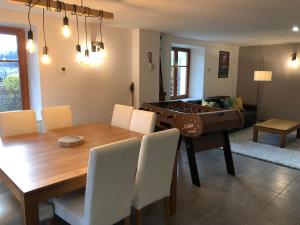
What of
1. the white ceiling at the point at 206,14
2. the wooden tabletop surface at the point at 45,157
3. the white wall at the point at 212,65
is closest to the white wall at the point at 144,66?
the white ceiling at the point at 206,14

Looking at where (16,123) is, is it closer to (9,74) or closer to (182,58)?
(9,74)

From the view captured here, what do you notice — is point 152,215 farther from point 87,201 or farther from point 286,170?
point 286,170

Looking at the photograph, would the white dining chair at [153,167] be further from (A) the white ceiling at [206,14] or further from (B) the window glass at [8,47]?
(B) the window glass at [8,47]

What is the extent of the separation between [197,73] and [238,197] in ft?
14.5

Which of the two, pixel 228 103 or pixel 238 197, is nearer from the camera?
pixel 238 197

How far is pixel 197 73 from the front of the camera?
6805 mm

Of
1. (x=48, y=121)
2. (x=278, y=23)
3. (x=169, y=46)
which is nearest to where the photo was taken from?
(x=48, y=121)

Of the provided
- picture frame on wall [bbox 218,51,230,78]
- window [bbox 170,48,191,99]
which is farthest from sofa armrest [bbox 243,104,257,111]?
window [bbox 170,48,191,99]

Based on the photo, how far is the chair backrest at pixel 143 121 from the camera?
Result: 290 cm

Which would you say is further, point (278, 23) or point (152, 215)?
point (278, 23)

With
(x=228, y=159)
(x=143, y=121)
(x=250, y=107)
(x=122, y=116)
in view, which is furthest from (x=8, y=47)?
(x=250, y=107)

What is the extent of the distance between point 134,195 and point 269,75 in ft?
19.1

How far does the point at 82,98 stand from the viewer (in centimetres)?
443

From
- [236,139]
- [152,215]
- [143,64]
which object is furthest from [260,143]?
[152,215]
